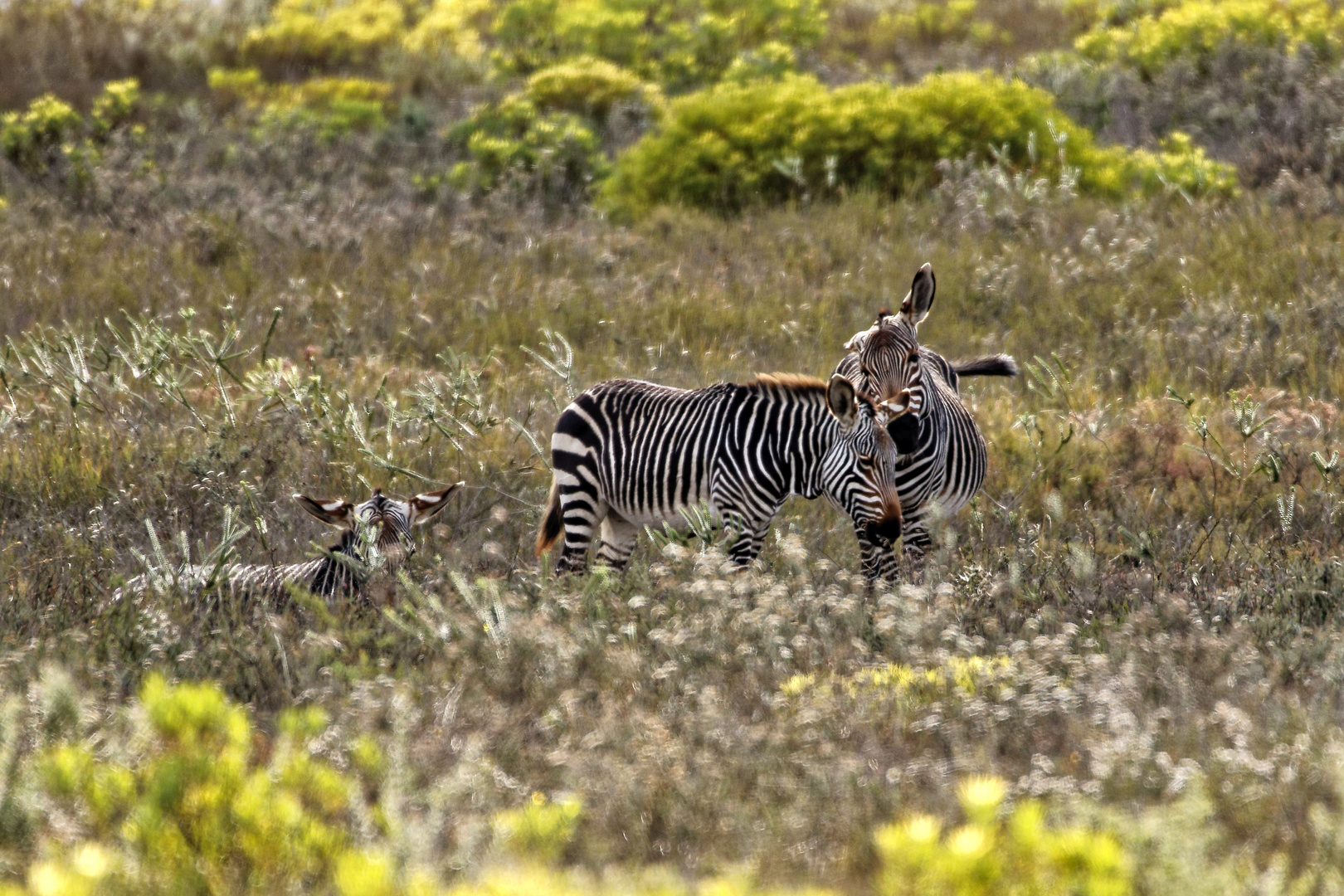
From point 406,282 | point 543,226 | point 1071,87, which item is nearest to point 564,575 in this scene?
point 406,282

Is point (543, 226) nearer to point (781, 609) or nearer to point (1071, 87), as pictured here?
point (1071, 87)

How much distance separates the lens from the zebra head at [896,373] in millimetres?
6398

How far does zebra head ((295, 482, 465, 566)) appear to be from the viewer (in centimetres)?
649

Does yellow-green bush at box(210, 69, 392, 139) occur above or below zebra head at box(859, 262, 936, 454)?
below

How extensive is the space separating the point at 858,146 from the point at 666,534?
9.81 m

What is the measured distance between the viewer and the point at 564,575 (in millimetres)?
6543

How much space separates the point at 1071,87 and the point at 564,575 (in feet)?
50.8

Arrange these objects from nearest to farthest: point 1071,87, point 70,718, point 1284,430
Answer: point 70,718 → point 1284,430 → point 1071,87

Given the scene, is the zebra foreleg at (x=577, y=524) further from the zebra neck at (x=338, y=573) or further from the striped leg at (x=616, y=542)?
the zebra neck at (x=338, y=573)

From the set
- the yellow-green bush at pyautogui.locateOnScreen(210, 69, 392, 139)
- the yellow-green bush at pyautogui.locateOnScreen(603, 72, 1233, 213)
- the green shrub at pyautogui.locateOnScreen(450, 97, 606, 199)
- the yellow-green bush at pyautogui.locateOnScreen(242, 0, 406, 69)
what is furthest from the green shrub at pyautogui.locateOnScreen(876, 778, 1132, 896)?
the yellow-green bush at pyautogui.locateOnScreen(242, 0, 406, 69)

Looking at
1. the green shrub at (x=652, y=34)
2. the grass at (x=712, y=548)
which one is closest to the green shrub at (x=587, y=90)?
the green shrub at (x=652, y=34)

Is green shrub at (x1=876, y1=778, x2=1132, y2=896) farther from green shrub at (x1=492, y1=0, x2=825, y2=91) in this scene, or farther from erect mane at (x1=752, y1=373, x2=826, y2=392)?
green shrub at (x1=492, y1=0, x2=825, y2=91)

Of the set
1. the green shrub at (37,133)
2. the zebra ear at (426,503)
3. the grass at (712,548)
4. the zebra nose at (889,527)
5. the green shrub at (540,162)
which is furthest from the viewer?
the green shrub at (37,133)

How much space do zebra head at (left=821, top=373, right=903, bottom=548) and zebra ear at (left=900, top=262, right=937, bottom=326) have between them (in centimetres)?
63
